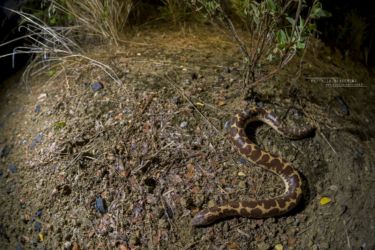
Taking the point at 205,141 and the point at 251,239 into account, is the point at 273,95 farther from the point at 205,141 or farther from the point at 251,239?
the point at 251,239

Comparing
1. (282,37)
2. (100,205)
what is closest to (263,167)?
(282,37)

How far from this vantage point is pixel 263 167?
427 cm

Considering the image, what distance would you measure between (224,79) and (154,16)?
1.61m

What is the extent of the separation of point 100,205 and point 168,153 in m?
0.86

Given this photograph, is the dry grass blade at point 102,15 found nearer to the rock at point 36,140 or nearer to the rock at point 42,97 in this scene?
the rock at point 42,97

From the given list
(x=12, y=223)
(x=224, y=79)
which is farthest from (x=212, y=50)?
(x=12, y=223)

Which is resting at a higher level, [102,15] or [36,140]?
[102,15]

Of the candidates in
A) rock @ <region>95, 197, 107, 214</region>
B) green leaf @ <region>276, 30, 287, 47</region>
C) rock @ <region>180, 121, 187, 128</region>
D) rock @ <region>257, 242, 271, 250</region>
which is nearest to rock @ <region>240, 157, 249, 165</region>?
rock @ <region>180, 121, 187, 128</region>

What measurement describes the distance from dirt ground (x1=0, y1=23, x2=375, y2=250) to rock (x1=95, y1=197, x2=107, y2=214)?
0.01m

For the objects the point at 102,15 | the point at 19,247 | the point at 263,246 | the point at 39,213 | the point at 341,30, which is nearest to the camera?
the point at 263,246

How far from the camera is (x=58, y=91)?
4.96m

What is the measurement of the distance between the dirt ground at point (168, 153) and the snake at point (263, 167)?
0.30 ft

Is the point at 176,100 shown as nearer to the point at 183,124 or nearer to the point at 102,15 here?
the point at 183,124

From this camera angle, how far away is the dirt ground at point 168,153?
150 inches
